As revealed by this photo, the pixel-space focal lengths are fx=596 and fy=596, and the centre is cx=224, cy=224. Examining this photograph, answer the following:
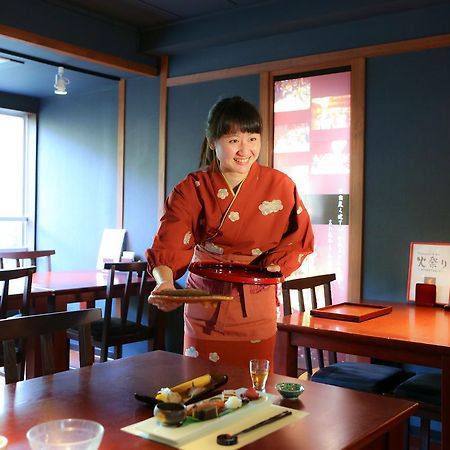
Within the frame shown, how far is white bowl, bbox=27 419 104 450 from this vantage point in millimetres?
950

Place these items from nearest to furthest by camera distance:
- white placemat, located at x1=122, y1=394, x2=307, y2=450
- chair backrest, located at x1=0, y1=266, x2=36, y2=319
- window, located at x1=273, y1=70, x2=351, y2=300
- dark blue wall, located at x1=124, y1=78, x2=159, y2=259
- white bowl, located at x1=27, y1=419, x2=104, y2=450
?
white bowl, located at x1=27, y1=419, x2=104, y2=450, white placemat, located at x1=122, y1=394, x2=307, y2=450, chair backrest, located at x1=0, y1=266, x2=36, y2=319, window, located at x1=273, y1=70, x2=351, y2=300, dark blue wall, located at x1=124, y1=78, x2=159, y2=259

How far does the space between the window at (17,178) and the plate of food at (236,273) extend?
12.8 feet

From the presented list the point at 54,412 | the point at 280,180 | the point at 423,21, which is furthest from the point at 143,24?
the point at 54,412

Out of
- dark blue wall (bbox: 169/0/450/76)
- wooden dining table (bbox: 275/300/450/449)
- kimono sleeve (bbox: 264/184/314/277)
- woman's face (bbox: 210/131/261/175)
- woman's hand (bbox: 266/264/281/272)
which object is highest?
dark blue wall (bbox: 169/0/450/76)

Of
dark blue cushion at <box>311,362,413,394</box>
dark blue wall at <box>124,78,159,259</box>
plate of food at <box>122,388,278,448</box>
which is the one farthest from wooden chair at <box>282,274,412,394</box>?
dark blue wall at <box>124,78,159,259</box>

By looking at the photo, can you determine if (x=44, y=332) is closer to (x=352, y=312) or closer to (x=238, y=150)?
(x=238, y=150)

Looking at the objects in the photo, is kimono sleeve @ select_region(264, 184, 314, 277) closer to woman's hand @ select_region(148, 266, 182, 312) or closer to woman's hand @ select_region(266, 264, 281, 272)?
woman's hand @ select_region(266, 264, 281, 272)

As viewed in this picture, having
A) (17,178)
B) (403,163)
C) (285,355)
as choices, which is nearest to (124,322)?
(285,355)

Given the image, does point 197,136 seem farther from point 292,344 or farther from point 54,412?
point 54,412

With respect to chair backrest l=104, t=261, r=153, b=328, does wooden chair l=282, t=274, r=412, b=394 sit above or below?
below

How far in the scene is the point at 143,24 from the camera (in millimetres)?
4020

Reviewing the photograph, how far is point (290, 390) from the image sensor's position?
1349 mm

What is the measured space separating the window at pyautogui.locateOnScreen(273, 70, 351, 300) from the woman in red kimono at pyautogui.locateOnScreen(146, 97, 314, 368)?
5.01ft

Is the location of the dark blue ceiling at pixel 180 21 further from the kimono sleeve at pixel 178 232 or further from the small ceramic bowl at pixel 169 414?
the small ceramic bowl at pixel 169 414
